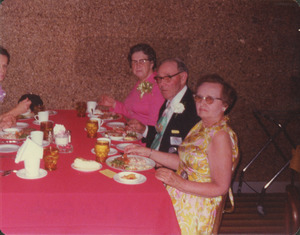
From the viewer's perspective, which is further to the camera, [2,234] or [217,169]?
[217,169]

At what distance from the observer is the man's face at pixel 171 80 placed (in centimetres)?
245

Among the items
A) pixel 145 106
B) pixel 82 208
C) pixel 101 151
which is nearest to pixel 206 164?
pixel 101 151

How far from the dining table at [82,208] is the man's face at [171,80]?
44.2 inches

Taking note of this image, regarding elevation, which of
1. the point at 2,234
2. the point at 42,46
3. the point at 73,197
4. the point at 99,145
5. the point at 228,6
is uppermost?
the point at 228,6

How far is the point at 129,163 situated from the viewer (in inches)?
71.0

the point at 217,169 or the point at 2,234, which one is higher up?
the point at 217,169

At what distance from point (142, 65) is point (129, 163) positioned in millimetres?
1741

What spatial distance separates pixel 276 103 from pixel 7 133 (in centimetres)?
332

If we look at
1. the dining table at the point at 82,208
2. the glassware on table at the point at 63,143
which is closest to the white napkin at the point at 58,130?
the glassware on table at the point at 63,143

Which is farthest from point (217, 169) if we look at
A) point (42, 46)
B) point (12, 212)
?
point (42, 46)

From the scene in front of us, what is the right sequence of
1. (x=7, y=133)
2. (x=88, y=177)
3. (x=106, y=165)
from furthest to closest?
(x=7, y=133), (x=106, y=165), (x=88, y=177)

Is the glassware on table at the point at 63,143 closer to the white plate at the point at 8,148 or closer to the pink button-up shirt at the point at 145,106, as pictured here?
the white plate at the point at 8,148

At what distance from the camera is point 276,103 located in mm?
4184

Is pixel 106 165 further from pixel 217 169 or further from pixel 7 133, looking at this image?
pixel 7 133
